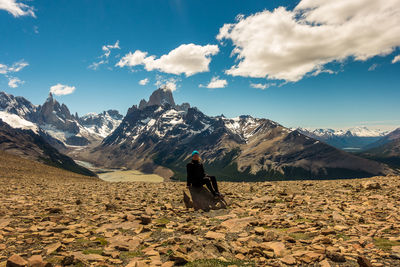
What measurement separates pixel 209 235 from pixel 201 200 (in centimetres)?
708

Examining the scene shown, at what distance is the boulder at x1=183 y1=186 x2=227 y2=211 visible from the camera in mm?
18422

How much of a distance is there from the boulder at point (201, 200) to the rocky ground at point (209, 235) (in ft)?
2.59

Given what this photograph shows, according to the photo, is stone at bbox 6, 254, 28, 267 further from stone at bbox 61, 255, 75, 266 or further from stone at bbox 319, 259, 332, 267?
stone at bbox 319, 259, 332, 267

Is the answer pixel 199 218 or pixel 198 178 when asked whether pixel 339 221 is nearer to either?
pixel 199 218

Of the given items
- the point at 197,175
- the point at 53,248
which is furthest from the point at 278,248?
the point at 197,175

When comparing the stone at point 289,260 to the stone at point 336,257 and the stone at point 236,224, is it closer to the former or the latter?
the stone at point 336,257

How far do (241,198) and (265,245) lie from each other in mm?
12073

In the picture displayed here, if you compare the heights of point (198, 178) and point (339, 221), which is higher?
point (198, 178)

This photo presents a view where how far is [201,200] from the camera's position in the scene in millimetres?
18812

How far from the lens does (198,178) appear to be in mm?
19781

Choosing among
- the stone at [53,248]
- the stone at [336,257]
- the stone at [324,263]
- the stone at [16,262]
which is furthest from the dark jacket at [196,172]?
the stone at [16,262]

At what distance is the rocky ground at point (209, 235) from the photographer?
8.71 meters

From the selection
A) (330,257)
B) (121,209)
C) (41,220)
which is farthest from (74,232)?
(330,257)

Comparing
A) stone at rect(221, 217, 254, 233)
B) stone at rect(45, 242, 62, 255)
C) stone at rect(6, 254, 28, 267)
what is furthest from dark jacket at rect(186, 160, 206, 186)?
stone at rect(6, 254, 28, 267)
